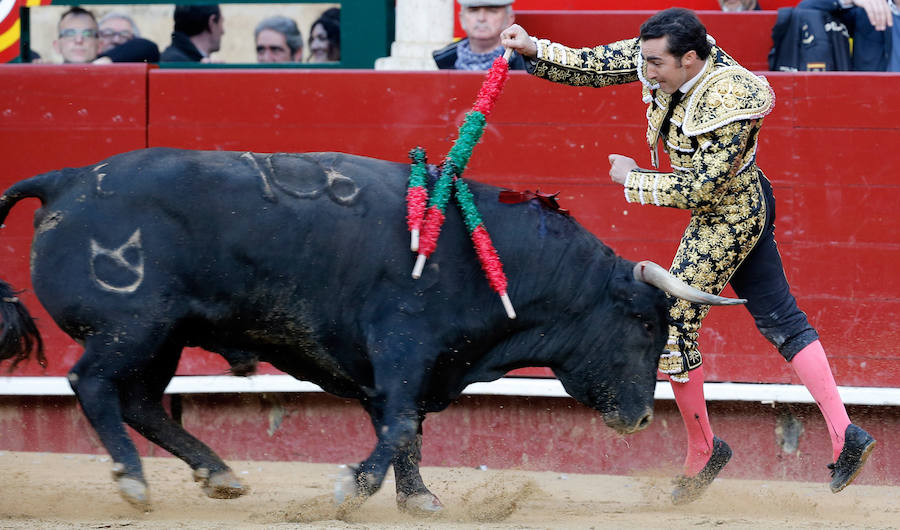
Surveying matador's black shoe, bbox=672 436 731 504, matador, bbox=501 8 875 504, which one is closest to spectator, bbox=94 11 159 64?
matador, bbox=501 8 875 504

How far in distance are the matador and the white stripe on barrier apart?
751 millimetres

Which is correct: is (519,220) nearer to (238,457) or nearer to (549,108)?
(549,108)

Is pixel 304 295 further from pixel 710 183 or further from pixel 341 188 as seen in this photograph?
pixel 710 183

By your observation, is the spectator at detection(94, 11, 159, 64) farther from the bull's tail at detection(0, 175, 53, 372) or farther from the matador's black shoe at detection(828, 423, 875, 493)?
the matador's black shoe at detection(828, 423, 875, 493)

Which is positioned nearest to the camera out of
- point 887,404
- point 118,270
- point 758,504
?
point 118,270

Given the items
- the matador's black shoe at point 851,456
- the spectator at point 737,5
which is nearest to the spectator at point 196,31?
the spectator at point 737,5

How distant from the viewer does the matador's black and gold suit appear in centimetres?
398

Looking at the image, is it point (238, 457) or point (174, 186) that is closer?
point (174, 186)

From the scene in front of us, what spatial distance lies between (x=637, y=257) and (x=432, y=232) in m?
1.61

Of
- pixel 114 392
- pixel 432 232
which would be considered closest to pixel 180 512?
pixel 114 392

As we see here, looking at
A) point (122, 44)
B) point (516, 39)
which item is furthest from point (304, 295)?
point (122, 44)

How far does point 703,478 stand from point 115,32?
3.87 metres

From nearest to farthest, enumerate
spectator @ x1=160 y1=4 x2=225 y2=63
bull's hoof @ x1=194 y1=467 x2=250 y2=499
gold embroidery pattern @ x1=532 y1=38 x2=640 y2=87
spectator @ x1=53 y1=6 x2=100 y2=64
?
bull's hoof @ x1=194 y1=467 x2=250 y2=499, gold embroidery pattern @ x1=532 y1=38 x2=640 y2=87, spectator @ x1=53 y1=6 x2=100 y2=64, spectator @ x1=160 y1=4 x2=225 y2=63

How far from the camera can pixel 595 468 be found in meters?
5.35
